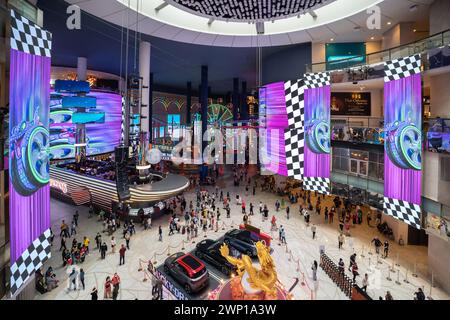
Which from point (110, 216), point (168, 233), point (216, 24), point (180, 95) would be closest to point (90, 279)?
point (168, 233)

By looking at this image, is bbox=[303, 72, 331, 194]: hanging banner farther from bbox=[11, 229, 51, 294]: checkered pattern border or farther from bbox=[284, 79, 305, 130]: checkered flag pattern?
bbox=[11, 229, 51, 294]: checkered pattern border

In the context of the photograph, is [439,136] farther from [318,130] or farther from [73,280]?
[73,280]

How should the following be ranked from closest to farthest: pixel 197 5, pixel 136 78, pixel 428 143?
pixel 197 5, pixel 428 143, pixel 136 78

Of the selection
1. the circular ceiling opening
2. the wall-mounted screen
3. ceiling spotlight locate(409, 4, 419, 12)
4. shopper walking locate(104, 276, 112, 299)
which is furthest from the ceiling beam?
the wall-mounted screen

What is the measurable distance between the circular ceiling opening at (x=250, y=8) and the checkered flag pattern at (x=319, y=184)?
9.70 metres

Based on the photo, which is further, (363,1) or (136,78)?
(363,1)

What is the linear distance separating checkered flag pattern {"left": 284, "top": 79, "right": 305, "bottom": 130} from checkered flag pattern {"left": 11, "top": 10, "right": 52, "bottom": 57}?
40.8ft

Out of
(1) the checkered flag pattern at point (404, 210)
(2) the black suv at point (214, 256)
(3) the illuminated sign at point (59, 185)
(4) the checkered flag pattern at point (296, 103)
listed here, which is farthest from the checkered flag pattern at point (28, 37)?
(3) the illuminated sign at point (59, 185)

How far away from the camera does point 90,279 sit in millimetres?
10445

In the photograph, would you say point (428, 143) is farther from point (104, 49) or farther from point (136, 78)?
point (104, 49)

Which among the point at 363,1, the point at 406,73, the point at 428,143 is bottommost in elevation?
the point at 428,143

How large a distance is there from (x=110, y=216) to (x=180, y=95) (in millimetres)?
30300

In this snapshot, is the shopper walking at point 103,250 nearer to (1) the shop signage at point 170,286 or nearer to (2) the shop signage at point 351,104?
(1) the shop signage at point 170,286

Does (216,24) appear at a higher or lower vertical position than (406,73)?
higher
